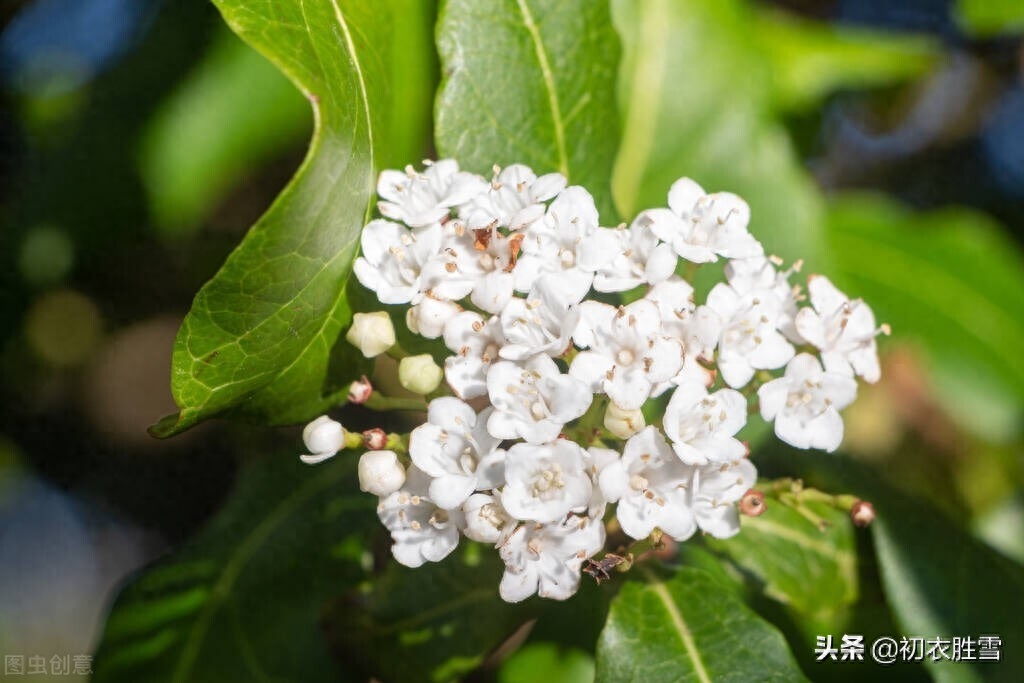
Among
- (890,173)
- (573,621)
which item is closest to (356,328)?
(573,621)

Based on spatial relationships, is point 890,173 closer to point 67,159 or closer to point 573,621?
point 573,621

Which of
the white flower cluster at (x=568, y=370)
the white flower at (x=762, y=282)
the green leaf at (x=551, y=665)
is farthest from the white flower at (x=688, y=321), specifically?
the green leaf at (x=551, y=665)

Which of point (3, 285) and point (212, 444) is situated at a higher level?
point (3, 285)

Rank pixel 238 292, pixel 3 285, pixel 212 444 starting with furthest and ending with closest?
pixel 212 444 → pixel 3 285 → pixel 238 292

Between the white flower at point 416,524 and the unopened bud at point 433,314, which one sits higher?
the unopened bud at point 433,314

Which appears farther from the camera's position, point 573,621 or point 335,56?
point 573,621

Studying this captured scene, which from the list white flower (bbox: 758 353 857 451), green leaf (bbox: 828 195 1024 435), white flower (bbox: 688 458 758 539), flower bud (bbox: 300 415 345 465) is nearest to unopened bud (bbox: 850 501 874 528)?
white flower (bbox: 758 353 857 451)

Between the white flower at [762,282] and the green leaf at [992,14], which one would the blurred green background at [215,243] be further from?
the white flower at [762,282]

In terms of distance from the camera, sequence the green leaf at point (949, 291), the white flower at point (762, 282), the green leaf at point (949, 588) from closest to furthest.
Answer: the white flower at point (762, 282)
the green leaf at point (949, 588)
the green leaf at point (949, 291)
